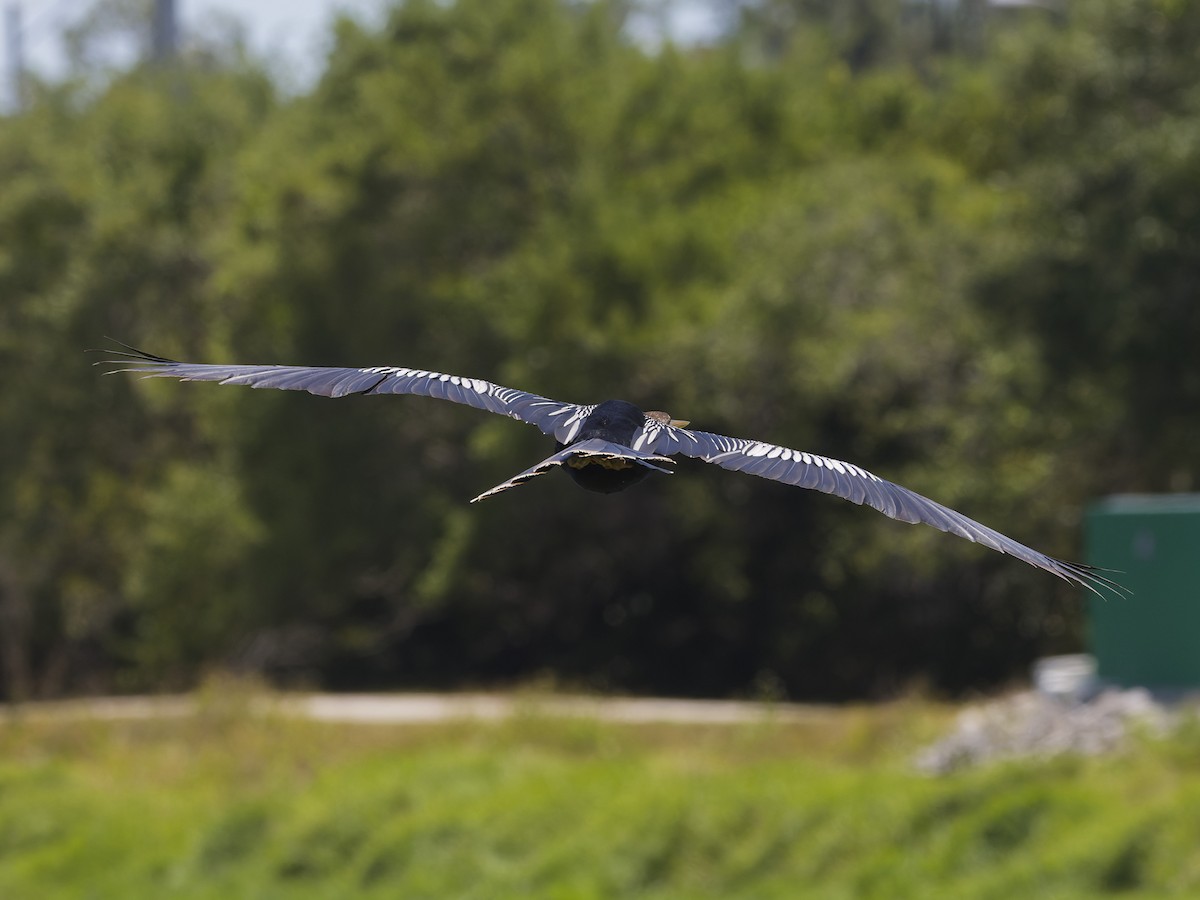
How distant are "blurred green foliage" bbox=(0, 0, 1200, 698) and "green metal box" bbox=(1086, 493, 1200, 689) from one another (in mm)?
3547

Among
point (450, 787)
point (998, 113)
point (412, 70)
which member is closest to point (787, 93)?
point (998, 113)

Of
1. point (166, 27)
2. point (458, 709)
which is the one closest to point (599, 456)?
point (458, 709)

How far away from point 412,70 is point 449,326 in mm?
3830

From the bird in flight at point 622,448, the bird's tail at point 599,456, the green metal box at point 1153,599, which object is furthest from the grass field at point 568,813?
the bird's tail at point 599,456

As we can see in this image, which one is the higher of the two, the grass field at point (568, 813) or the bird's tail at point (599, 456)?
the bird's tail at point (599, 456)

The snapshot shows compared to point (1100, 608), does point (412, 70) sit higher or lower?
higher

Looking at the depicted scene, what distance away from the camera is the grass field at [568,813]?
53.1ft

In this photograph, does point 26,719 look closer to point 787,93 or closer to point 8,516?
point 8,516

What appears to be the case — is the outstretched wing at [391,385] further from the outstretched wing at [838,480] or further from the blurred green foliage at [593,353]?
the blurred green foliage at [593,353]

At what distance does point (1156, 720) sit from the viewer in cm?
1841

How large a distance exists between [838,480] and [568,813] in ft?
46.3

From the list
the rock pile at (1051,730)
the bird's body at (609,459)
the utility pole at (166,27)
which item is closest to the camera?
the bird's body at (609,459)

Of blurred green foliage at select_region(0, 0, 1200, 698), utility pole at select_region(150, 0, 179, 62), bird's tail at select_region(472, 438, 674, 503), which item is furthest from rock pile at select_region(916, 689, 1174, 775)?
utility pole at select_region(150, 0, 179, 62)

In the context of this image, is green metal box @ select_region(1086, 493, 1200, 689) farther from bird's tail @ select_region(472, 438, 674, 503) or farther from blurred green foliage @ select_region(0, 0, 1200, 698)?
bird's tail @ select_region(472, 438, 674, 503)
